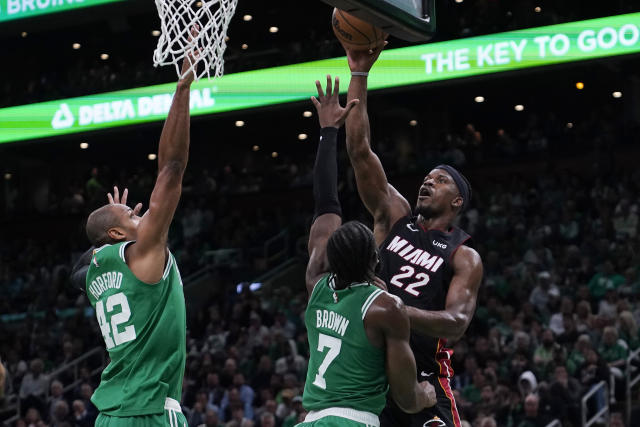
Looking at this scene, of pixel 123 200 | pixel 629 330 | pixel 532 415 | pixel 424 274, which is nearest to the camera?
pixel 424 274

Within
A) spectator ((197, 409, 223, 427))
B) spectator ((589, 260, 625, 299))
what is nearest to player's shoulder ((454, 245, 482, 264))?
spectator ((197, 409, 223, 427))

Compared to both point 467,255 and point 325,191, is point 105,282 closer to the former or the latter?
point 325,191

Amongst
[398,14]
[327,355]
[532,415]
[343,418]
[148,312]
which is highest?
[398,14]

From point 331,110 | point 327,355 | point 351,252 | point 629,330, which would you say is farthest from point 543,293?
point 351,252

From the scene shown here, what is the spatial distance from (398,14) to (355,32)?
1.29 feet

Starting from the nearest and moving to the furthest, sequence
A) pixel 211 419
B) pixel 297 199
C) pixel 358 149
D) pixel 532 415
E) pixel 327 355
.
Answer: pixel 327 355 → pixel 358 149 → pixel 532 415 → pixel 211 419 → pixel 297 199

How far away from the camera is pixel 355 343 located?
3.72 m

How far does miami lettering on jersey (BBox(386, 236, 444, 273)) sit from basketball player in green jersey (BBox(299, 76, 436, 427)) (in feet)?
2.97

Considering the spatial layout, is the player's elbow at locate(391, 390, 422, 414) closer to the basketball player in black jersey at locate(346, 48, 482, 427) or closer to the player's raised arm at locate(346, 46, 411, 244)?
the basketball player in black jersey at locate(346, 48, 482, 427)

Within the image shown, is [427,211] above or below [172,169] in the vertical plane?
below

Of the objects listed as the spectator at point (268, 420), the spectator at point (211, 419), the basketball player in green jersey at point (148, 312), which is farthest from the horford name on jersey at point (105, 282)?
the spectator at point (211, 419)

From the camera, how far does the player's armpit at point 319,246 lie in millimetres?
4047

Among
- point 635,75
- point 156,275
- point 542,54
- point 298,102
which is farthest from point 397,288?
point 635,75

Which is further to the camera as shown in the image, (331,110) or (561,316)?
(561,316)
